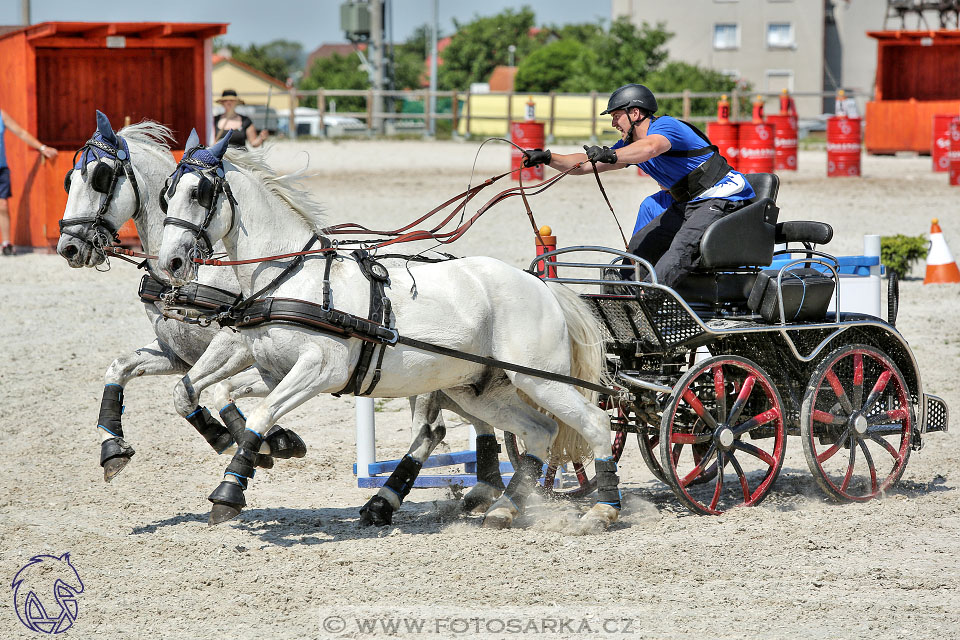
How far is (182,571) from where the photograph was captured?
5.06 m

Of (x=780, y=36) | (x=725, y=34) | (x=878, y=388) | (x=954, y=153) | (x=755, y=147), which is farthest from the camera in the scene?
(x=725, y=34)

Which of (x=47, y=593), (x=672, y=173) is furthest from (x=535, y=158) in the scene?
(x=47, y=593)

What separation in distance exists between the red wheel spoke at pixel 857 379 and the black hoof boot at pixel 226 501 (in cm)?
322

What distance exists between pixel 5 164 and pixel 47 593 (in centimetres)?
1051

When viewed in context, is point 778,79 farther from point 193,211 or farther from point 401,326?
point 193,211

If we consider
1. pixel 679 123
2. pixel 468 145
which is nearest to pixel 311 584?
pixel 679 123

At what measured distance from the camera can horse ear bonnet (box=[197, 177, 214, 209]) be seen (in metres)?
5.21

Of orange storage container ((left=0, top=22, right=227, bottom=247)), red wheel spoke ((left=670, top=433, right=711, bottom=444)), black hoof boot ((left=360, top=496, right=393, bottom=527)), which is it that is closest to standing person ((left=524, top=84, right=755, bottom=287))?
red wheel spoke ((left=670, top=433, right=711, bottom=444))

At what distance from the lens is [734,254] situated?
5969 mm

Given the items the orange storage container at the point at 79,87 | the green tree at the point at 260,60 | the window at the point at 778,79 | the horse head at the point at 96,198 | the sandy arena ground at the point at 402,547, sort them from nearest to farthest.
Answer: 1. the sandy arena ground at the point at 402,547
2. the horse head at the point at 96,198
3. the orange storage container at the point at 79,87
4. the window at the point at 778,79
5. the green tree at the point at 260,60

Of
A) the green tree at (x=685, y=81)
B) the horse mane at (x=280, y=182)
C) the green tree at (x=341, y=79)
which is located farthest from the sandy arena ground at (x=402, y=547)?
the green tree at (x=341, y=79)

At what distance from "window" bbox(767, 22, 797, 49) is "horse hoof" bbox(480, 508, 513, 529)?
4870 cm

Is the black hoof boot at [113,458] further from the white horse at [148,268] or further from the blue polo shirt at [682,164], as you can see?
the blue polo shirt at [682,164]

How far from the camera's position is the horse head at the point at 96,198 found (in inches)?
223
